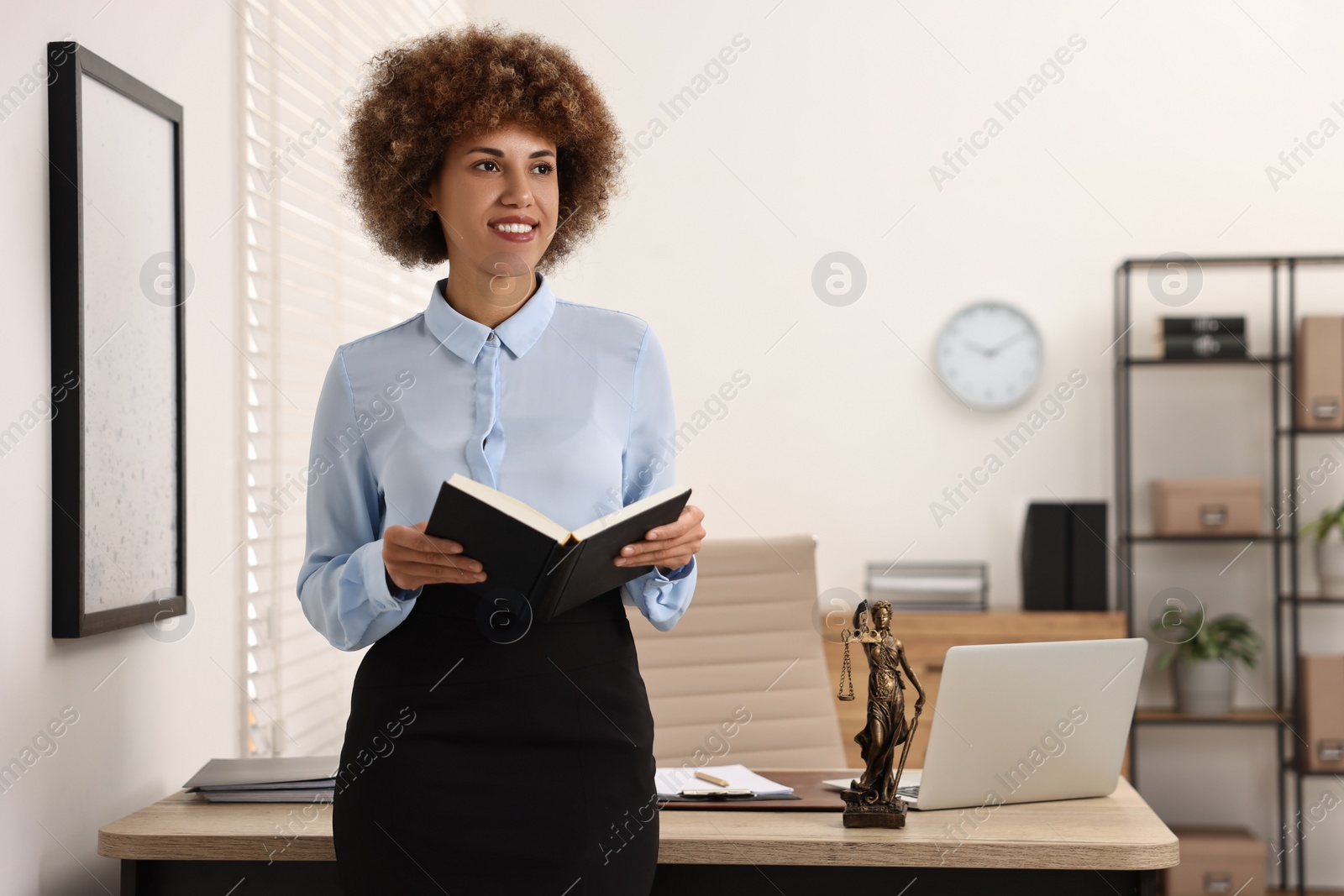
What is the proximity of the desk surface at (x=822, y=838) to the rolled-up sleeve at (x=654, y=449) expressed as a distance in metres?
0.29

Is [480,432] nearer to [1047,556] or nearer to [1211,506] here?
[1047,556]

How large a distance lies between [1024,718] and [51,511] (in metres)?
1.30

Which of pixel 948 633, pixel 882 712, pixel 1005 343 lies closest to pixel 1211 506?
pixel 1005 343

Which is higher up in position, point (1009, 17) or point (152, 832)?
point (1009, 17)

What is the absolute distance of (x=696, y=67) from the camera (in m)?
3.94

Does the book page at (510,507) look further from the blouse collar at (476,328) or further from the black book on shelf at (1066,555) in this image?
the black book on shelf at (1066,555)

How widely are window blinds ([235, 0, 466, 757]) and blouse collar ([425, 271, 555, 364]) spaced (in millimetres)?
835

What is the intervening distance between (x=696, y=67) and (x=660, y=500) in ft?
10.1

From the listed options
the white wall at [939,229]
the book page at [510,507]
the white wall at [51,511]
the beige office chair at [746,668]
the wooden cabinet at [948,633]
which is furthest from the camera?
the white wall at [939,229]

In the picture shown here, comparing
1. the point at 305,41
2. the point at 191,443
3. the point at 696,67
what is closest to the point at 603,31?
the point at 696,67

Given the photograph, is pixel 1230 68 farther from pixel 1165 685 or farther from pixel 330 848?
pixel 330 848

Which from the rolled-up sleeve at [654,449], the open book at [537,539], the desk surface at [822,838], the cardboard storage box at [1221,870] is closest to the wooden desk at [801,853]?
the desk surface at [822,838]

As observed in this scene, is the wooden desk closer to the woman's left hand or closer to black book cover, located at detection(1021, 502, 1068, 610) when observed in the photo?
the woman's left hand

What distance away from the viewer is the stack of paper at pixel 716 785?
1.62 meters
